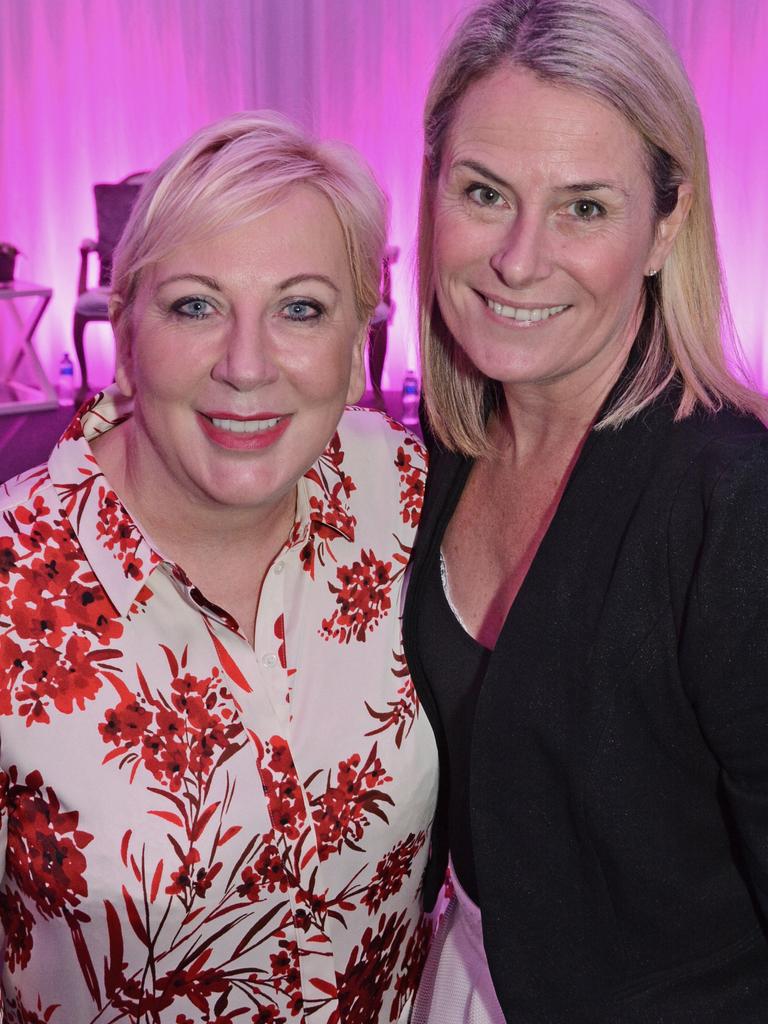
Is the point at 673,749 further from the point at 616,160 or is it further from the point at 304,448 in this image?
the point at 616,160

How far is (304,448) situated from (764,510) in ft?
2.06

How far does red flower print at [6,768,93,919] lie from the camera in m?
1.47

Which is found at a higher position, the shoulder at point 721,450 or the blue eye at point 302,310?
the blue eye at point 302,310

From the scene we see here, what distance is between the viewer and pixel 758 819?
1.41m

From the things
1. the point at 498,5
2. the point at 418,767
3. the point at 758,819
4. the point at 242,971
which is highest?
the point at 498,5

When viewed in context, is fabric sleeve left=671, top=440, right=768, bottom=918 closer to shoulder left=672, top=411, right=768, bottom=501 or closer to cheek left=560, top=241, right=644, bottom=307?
shoulder left=672, top=411, right=768, bottom=501

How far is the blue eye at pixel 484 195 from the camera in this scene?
1.62 metres

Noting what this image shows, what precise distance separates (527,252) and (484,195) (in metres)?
0.12

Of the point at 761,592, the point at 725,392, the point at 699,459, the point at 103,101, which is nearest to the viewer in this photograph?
the point at 761,592

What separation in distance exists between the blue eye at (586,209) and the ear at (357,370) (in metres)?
0.36

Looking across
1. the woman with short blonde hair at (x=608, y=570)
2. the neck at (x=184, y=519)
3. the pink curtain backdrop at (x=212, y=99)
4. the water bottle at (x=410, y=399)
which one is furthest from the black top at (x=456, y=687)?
the pink curtain backdrop at (x=212, y=99)

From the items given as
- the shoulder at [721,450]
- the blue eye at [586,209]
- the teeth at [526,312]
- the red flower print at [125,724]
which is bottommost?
the red flower print at [125,724]

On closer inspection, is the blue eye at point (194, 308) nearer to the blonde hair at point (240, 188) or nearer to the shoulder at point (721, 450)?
the blonde hair at point (240, 188)

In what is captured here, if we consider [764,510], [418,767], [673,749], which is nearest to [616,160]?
[764,510]
